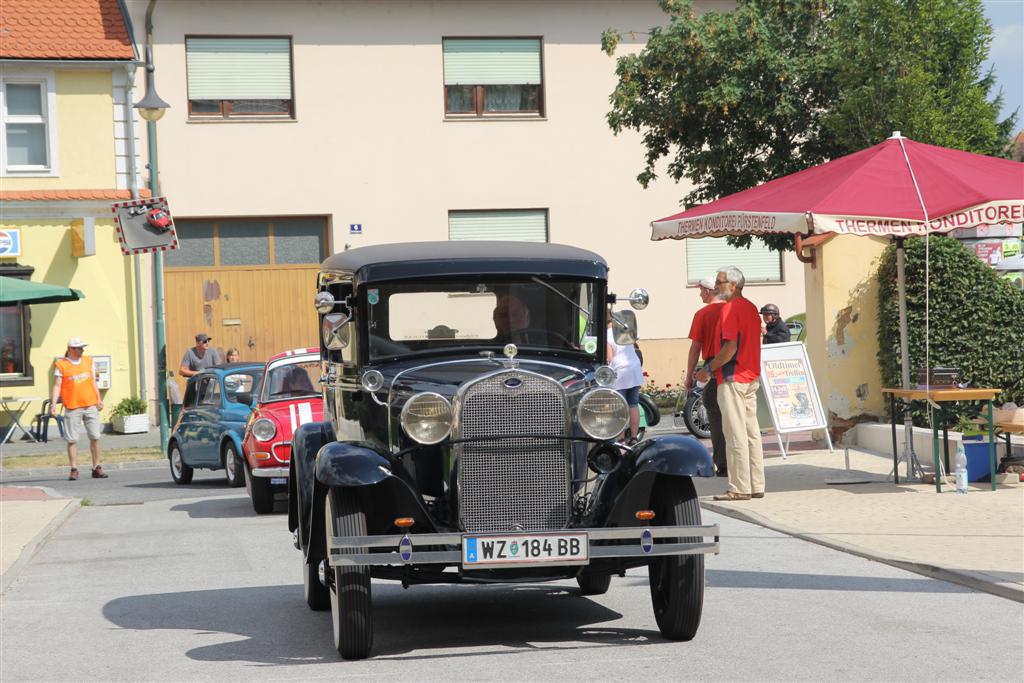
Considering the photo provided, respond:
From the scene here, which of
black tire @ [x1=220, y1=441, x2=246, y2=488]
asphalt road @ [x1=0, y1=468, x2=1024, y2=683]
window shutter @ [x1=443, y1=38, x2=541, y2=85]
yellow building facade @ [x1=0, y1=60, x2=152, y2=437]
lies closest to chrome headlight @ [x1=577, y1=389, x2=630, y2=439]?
asphalt road @ [x1=0, y1=468, x2=1024, y2=683]

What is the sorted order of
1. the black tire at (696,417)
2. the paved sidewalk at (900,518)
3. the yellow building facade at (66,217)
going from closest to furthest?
Answer: the paved sidewalk at (900,518) → the black tire at (696,417) → the yellow building facade at (66,217)

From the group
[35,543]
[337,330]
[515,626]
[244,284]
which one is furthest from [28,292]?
[515,626]

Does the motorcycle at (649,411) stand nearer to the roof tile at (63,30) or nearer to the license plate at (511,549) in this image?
the license plate at (511,549)

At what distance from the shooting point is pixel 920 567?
9234mm

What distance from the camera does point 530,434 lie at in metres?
7.26

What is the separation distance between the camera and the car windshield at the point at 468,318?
27.0ft

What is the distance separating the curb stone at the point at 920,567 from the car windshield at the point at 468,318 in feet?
8.65

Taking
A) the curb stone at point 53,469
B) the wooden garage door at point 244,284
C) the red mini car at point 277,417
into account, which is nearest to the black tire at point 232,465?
the red mini car at point 277,417

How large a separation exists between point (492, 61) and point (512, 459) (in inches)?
895

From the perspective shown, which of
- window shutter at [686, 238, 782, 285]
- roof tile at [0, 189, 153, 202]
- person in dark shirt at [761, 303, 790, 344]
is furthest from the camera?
window shutter at [686, 238, 782, 285]

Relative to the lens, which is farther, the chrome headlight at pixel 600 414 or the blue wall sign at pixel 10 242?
the blue wall sign at pixel 10 242

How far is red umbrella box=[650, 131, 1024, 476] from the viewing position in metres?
12.2

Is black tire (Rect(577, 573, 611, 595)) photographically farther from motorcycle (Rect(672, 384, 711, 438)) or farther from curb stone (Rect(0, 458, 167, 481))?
curb stone (Rect(0, 458, 167, 481))

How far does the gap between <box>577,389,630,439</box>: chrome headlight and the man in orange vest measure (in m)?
13.0
